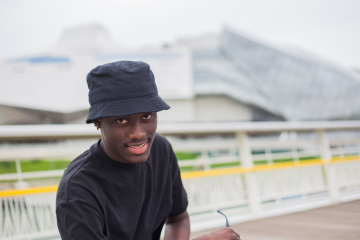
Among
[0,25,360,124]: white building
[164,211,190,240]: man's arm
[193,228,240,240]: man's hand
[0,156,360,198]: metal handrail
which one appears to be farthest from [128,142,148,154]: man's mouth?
[0,25,360,124]: white building

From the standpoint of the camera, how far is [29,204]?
8.14 ft

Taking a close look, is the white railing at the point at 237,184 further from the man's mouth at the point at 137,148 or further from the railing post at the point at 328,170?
the man's mouth at the point at 137,148

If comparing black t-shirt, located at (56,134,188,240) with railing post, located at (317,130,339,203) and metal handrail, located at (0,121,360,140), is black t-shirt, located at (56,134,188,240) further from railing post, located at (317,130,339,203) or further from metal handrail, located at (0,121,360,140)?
railing post, located at (317,130,339,203)

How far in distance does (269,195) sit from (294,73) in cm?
2809

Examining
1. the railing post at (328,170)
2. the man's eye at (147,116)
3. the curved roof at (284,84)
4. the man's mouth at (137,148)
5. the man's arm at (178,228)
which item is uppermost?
the curved roof at (284,84)

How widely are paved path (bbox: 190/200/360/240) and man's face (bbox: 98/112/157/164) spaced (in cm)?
211

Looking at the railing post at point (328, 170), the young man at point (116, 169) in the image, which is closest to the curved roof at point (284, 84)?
the railing post at point (328, 170)

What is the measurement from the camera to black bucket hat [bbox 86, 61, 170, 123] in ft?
2.84

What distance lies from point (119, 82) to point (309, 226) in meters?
2.76

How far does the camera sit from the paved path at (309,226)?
2617mm

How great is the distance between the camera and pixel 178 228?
1243 millimetres

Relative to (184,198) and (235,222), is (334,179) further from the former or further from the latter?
(184,198)

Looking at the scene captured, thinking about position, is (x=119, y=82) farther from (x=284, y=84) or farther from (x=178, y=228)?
(x=284, y=84)

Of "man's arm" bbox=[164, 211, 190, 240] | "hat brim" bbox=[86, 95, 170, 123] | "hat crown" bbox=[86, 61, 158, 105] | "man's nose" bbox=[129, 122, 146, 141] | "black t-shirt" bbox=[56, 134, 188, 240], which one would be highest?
"hat crown" bbox=[86, 61, 158, 105]
